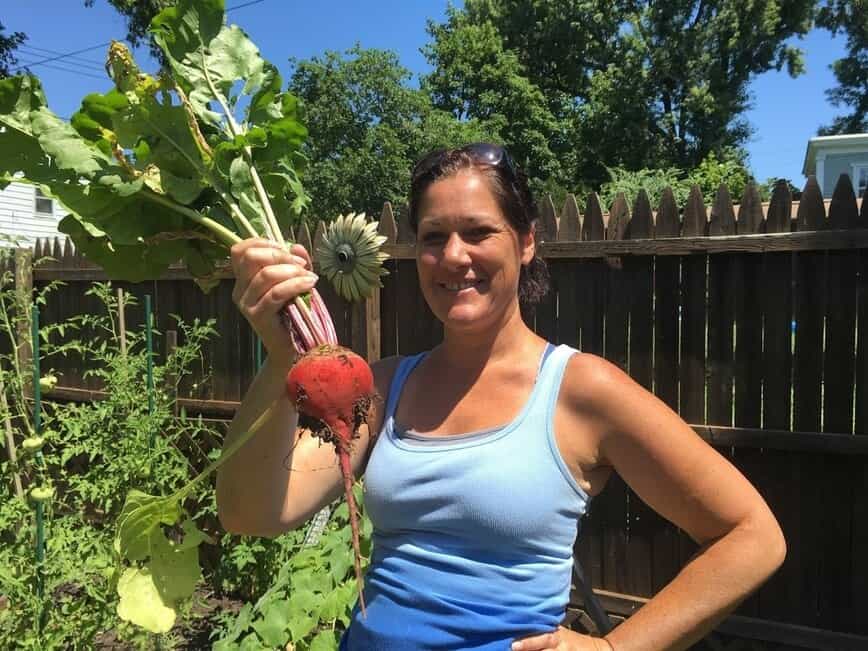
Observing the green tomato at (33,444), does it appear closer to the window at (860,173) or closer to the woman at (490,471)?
the woman at (490,471)

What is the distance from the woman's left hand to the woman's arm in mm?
29

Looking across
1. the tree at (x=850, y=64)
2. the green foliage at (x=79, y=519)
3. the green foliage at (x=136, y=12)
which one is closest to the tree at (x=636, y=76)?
the tree at (x=850, y=64)

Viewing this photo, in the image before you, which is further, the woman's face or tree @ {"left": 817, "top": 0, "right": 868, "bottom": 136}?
tree @ {"left": 817, "top": 0, "right": 868, "bottom": 136}

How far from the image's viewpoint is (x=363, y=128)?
2525 centimetres

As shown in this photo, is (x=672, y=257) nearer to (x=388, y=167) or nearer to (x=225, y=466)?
(x=225, y=466)

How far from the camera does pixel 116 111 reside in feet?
4.82

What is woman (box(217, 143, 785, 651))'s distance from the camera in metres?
1.25

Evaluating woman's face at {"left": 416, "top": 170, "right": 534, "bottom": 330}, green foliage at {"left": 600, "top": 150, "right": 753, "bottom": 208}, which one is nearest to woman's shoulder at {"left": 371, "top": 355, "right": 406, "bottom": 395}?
woman's face at {"left": 416, "top": 170, "right": 534, "bottom": 330}

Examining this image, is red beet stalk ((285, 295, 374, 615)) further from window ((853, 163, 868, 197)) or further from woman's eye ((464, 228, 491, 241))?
window ((853, 163, 868, 197))

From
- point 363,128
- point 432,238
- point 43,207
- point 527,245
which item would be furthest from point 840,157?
point 43,207

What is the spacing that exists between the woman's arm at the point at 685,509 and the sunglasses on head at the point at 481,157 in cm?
53

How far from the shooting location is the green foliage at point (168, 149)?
57.4 inches

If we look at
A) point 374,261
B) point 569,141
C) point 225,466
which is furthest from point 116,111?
point 569,141

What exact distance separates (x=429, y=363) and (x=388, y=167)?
22.7 metres
